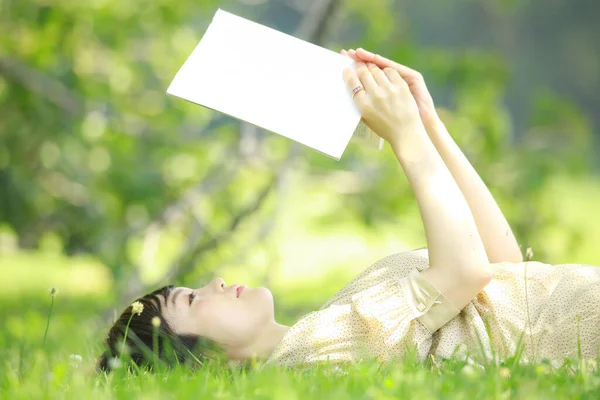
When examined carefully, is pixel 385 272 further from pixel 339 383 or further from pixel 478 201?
pixel 339 383

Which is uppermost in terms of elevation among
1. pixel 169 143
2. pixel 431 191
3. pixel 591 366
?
pixel 431 191

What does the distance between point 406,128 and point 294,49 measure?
333mm

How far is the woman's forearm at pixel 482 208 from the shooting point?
2074 mm

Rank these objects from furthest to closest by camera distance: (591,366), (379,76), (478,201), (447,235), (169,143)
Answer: (169,143) → (478,201) → (379,76) → (447,235) → (591,366)

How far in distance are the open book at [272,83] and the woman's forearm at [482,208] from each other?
1.22 ft

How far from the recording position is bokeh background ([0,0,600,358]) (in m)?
4.33

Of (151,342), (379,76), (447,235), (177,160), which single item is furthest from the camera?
(177,160)

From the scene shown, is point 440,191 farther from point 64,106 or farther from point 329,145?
point 64,106

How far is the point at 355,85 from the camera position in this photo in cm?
181

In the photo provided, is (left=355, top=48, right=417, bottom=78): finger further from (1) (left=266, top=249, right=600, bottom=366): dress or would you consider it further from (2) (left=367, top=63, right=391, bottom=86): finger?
(1) (left=266, top=249, right=600, bottom=366): dress

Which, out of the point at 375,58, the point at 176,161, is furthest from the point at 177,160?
the point at 375,58

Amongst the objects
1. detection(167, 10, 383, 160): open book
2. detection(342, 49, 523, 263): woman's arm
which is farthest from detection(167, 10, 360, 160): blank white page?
detection(342, 49, 523, 263): woman's arm

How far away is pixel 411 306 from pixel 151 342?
25.6 inches

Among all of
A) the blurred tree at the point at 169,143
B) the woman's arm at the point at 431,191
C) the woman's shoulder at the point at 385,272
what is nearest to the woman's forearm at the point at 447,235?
the woman's arm at the point at 431,191
